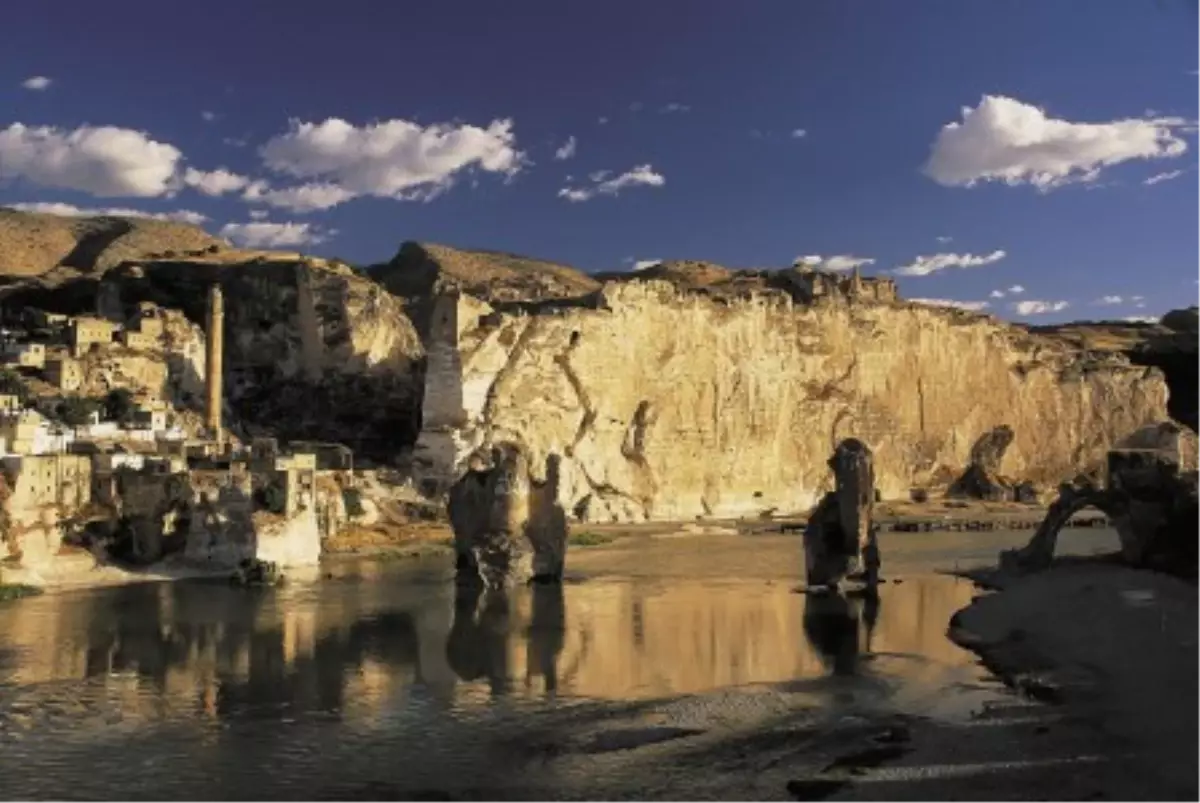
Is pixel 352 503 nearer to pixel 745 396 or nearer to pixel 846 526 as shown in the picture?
pixel 846 526

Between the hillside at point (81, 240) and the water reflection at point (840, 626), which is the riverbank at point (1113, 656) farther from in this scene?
the hillside at point (81, 240)

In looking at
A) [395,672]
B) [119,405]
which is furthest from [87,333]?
[395,672]

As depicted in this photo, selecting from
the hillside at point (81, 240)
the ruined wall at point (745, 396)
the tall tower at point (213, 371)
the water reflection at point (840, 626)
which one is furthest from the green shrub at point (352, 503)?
the hillside at point (81, 240)

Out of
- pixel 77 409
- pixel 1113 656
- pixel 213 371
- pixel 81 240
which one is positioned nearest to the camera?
pixel 1113 656

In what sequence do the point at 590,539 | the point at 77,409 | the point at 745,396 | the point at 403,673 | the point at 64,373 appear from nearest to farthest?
the point at 403,673 → the point at 77,409 → the point at 590,539 → the point at 64,373 → the point at 745,396

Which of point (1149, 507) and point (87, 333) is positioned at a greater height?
point (87, 333)

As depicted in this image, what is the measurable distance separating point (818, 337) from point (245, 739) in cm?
8749

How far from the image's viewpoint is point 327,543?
187ft

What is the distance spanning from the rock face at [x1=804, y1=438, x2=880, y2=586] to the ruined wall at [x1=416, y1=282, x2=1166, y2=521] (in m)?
36.3

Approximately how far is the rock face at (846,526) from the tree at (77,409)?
35.6m

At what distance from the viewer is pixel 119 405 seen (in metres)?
63.8

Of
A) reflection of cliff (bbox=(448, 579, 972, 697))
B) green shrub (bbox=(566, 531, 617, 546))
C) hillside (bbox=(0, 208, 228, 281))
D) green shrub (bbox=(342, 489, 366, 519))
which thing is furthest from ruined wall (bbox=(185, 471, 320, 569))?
hillside (bbox=(0, 208, 228, 281))

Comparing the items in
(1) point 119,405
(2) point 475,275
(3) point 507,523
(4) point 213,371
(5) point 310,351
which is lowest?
(3) point 507,523

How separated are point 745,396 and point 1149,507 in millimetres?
61013
